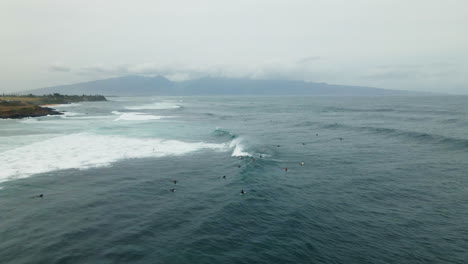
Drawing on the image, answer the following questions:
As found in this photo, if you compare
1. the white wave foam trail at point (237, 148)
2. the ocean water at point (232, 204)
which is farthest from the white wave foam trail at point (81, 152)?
the white wave foam trail at point (237, 148)

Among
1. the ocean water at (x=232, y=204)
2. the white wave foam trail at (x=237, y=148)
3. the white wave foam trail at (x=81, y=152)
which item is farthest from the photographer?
the white wave foam trail at (x=237, y=148)

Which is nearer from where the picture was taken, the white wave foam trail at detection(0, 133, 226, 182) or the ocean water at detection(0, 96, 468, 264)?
the ocean water at detection(0, 96, 468, 264)

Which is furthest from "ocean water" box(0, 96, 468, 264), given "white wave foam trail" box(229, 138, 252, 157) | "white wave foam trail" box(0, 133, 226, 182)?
"white wave foam trail" box(229, 138, 252, 157)

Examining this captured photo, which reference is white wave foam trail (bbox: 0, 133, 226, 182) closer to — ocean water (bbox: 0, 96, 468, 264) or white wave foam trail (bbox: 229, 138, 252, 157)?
ocean water (bbox: 0, 96, 468, 264)

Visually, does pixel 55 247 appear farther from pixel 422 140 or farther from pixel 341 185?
pixel 422 140

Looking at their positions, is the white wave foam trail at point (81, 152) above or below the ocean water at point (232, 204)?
above

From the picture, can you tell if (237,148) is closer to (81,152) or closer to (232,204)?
(232,204)

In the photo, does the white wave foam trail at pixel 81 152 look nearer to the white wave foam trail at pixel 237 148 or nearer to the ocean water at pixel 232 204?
the ocean water at pixel 232 204
